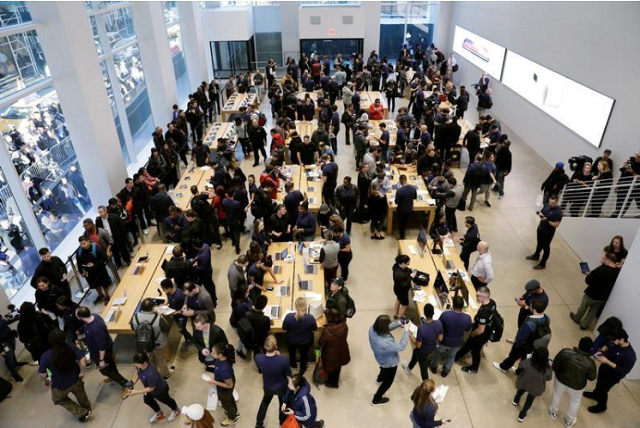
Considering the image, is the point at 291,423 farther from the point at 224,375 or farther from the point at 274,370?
the point at 224,375

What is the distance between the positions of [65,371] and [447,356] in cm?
463

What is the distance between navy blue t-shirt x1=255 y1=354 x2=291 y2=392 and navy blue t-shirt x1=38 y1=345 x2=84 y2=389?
216cm

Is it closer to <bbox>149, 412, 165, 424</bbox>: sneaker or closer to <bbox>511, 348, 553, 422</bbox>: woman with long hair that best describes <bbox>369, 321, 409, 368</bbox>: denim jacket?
<bbox>511, 348, 553, 422</bbox>: woman with long hair

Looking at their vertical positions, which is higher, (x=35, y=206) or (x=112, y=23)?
(x=112, y=23)

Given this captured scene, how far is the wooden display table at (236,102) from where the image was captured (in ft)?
46.5

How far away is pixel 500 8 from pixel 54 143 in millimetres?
13842

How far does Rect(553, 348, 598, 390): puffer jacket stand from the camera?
15.8ft

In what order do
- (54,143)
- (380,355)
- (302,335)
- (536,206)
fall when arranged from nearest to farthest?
(380,355) → (302,335) → (54,143) → (536,206)

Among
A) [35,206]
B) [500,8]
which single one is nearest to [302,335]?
[35,206]

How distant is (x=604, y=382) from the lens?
534 centimetres

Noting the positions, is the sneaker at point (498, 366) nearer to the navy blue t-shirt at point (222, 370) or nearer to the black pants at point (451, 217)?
the black pants at point (451, 217)

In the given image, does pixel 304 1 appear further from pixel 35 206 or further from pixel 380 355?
pixel 380 355

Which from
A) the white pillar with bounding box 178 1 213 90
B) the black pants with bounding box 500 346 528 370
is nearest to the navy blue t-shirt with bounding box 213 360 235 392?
the black pants with bounding box 500 346 528 370

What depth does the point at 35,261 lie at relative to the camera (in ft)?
26.2
